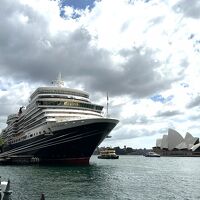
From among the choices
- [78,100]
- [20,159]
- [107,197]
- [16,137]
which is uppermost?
[78,100]

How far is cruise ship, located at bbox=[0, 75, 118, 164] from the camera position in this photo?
7094 centimetres

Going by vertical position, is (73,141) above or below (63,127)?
below

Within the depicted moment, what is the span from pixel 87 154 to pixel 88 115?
345 inches

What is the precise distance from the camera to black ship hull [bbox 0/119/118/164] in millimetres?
70750

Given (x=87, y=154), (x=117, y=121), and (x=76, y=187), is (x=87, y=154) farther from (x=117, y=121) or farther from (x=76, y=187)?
(x=76, y=187)

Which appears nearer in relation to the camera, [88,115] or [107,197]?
[107,197]

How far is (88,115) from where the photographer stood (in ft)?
255

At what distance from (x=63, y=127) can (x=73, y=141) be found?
11.5 ft

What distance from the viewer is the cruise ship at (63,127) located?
7094cm

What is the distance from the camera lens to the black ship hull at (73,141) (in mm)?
70750

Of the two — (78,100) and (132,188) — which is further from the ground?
(78,100)

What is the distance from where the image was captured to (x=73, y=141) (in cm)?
7088

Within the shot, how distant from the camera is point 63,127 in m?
71.1

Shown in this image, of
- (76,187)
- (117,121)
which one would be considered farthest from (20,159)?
(76,187)
